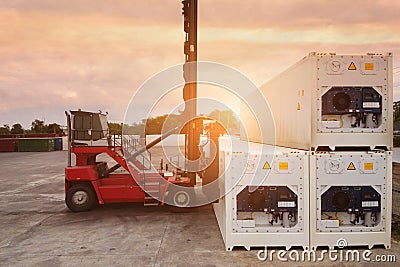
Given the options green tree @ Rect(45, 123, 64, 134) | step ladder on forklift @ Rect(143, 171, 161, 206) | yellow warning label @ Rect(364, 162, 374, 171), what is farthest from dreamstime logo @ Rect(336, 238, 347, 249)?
green tree @ Rect(45, 123, 64, 134)

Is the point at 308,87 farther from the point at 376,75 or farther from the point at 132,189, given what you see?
the point at 132,189

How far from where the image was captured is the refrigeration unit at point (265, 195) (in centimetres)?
558

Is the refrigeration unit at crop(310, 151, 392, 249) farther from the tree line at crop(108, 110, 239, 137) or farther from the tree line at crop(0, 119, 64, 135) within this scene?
the tree line at crop(0, 119, 64, 135)

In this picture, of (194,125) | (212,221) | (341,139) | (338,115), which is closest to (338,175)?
(341,139)

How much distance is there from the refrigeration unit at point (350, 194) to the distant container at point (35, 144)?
36.1m

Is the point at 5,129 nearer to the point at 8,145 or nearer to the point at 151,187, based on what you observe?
the point at 8,145

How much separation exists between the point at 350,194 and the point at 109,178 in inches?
217

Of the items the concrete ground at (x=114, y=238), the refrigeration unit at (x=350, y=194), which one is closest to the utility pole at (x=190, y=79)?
the concrete ground at (x=114, y=238)

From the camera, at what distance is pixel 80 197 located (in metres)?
8.27

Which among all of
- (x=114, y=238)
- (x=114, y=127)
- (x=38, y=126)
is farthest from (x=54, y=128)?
(x=114, y=238)

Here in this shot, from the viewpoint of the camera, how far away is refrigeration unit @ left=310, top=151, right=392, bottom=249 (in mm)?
5598

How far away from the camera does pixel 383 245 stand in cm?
570

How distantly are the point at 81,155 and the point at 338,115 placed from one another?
603 centimetres

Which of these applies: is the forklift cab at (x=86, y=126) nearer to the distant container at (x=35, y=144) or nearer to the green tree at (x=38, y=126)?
the distant container at (x=35, y=144)
